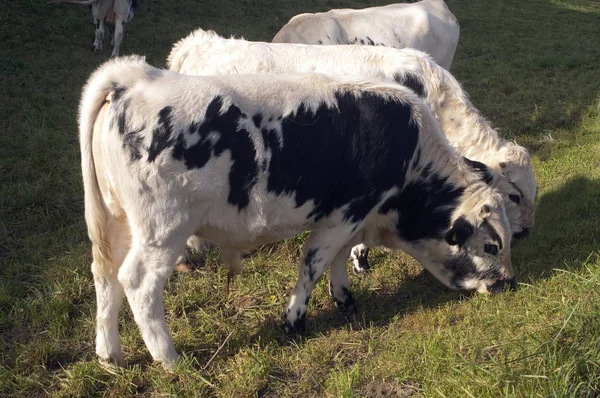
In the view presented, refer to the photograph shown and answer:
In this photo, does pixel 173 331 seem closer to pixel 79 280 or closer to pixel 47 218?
pixel 79 280

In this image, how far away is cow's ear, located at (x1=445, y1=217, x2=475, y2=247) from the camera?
4469 millimetres

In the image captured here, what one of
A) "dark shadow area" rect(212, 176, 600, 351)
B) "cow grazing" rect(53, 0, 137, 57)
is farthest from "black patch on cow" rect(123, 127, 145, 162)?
"cow grazing" rect(53, 0, 137, 57)

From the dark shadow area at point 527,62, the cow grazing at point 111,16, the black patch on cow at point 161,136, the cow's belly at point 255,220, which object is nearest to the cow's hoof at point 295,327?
the cow's belly at point 255,220

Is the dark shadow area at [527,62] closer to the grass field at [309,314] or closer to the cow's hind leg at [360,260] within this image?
the grass field at [309,314]

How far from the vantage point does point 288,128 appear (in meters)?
3.88

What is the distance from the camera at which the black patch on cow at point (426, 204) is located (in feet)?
14.6

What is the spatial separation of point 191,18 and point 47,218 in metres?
10.4

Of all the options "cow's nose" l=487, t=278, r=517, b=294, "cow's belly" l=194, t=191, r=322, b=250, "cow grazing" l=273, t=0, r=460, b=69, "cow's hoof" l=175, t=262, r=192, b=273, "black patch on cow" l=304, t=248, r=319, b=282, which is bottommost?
"cow's hoof" l=175, t=262, r=192, b=273

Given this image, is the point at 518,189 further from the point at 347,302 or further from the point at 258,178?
the point at 258,178

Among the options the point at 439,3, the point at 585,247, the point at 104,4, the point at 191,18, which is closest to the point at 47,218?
the point at 585,247

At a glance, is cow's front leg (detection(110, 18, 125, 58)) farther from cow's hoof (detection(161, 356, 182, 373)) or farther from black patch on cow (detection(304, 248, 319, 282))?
cow's hoof (detection(161, 356, 182, 373))

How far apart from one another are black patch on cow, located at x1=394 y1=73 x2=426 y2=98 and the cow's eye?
1648 millimetres

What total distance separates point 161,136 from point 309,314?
196 cm

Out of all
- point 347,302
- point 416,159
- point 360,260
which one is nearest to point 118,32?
point 360,260
